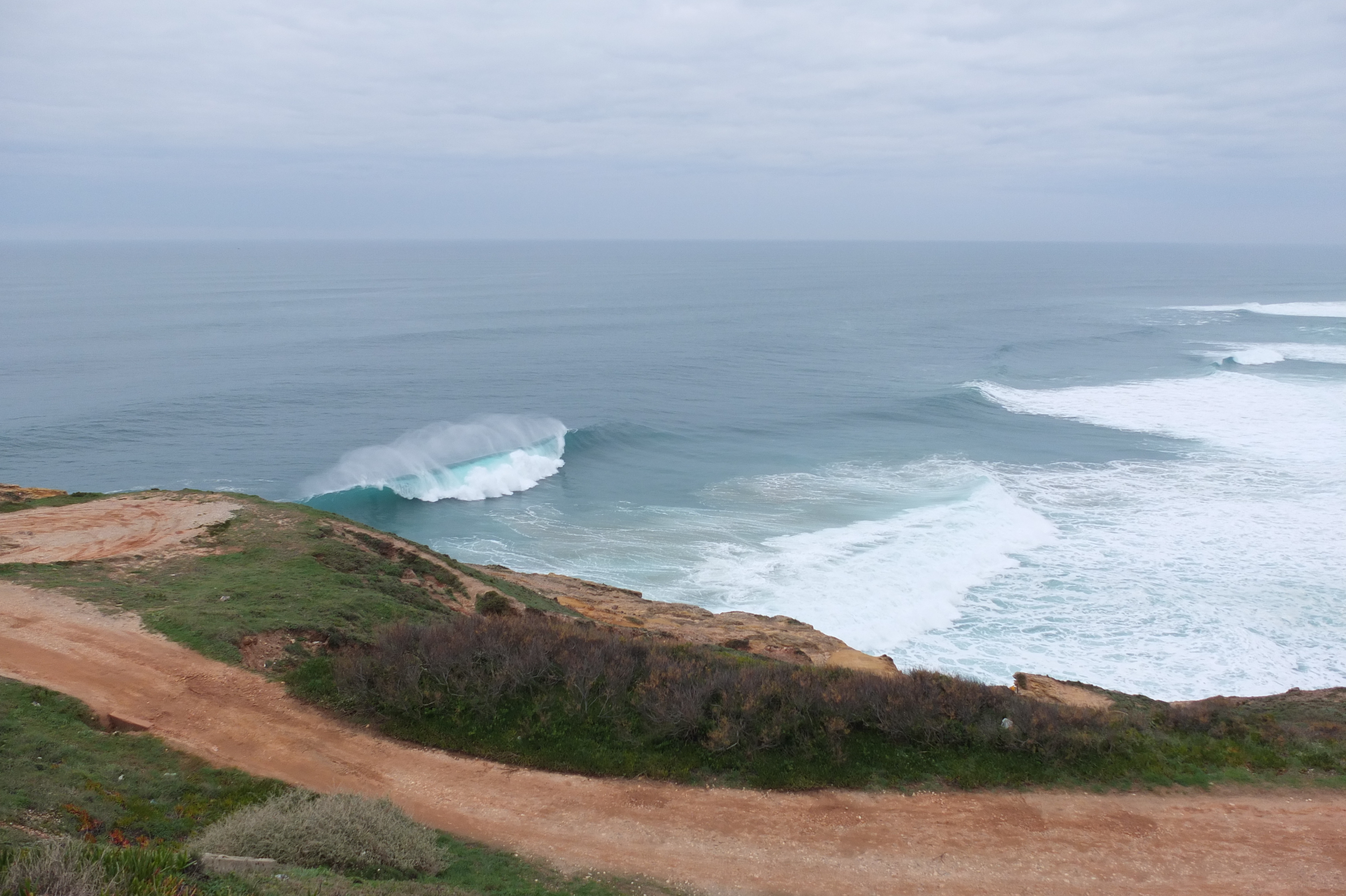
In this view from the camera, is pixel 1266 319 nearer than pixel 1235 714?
No

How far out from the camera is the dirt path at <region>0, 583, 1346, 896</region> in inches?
404

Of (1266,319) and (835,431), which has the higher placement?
(1266,319)

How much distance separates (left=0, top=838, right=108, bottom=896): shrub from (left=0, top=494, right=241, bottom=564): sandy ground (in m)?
11.0

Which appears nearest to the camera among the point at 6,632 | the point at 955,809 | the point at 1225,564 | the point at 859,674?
the point at 955,809

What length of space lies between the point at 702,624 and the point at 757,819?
30.3 feet

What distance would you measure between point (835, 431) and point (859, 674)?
107 ft

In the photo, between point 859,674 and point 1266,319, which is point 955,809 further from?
point 1266,319

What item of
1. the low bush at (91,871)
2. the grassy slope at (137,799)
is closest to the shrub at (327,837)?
the grassy slope at (137,799)

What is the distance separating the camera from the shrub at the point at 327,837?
9156mm

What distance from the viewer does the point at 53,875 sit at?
6.93 metres

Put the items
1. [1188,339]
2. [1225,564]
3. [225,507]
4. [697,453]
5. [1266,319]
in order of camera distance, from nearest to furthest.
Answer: [225,507] → [1225,564] → [697,453] → [1188,339] → [1266,319]

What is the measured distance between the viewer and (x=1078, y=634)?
917 inches

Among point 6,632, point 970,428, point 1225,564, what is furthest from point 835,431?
point 6,632

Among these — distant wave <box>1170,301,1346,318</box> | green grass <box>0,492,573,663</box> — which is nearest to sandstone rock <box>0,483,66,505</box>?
green grass <box>0,492,573,663</box>
